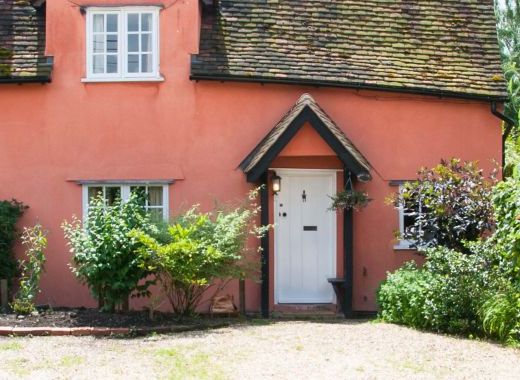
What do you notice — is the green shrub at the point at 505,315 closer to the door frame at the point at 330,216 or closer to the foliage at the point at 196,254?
the foliage at the point at 196,254

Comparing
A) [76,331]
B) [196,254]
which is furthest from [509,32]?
[76,331]

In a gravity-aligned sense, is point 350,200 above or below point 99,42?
below

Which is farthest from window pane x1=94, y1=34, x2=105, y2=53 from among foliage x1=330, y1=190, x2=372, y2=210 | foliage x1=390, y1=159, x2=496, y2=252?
foliage x1=390, y1=159, x2=496, y2=252

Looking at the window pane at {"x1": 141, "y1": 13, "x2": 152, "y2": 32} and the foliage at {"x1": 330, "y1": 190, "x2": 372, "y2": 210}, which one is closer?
the foliage at {"x1": 330, "y1": 190, "x2": 372, "y2": 210}

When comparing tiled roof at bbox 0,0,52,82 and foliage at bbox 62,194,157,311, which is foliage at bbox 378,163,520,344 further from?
tiled roof at bbox 0,0,52,82

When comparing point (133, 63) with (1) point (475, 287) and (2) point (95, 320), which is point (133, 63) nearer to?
(2) point (95, 320)

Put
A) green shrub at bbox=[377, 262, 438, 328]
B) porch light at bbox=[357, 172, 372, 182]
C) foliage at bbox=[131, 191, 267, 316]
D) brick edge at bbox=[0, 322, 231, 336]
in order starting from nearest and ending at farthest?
1. brick edge at bbox=[0, 322, 231, 336]
2. green shrub at bbox=[377, 262, 438, 328]
3. foliage at bbox=[131, 191, 267, 316]
4. porch light at bbox=[357, 172, 372, 182]

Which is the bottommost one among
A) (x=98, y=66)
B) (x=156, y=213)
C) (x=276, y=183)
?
(x=156, y=213)

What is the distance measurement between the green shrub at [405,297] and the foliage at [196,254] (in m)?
2.36

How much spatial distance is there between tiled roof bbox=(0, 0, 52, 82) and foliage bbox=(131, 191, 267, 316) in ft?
13.9

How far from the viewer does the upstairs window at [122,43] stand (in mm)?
16094

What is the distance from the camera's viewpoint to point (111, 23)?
16.2 m

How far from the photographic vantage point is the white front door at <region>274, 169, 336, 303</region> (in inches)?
639

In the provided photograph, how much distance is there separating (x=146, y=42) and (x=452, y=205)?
21.4ft
